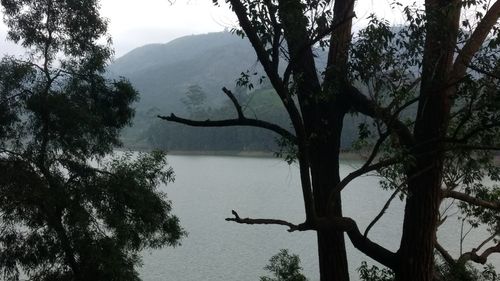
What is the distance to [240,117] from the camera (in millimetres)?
2629

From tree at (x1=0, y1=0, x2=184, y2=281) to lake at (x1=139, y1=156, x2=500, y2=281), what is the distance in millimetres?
1986

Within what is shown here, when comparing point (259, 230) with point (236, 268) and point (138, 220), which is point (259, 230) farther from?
point (138, 220)

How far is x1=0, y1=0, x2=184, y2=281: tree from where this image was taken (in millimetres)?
5500

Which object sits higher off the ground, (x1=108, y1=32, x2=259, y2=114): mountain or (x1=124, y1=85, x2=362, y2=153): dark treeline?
(x1=108, y1=32, x2=259, y2=114): mountain

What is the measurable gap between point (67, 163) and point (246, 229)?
384 inches

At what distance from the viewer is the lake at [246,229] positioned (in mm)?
11336

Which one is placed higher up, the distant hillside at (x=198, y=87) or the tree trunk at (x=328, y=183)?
the distant hillside at (x=198, y=87)

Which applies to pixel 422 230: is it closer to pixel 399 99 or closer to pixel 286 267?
pixel 399 99

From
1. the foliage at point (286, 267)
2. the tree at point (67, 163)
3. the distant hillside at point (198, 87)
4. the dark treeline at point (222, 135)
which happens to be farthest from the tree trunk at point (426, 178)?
the dark treeline at point (222, 135)

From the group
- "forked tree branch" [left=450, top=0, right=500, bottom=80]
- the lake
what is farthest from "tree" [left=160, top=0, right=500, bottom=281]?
the lake

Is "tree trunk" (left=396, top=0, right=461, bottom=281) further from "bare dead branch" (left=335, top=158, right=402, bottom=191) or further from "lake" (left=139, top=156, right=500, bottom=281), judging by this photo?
"lake" (left=139, top=156, right=500, bottom=281)

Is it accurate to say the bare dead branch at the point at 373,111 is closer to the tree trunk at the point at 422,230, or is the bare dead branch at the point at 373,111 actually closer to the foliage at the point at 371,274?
the tree trunk at the point at 422,230

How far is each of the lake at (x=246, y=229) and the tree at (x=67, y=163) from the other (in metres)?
1.99

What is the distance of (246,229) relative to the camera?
15.1m
